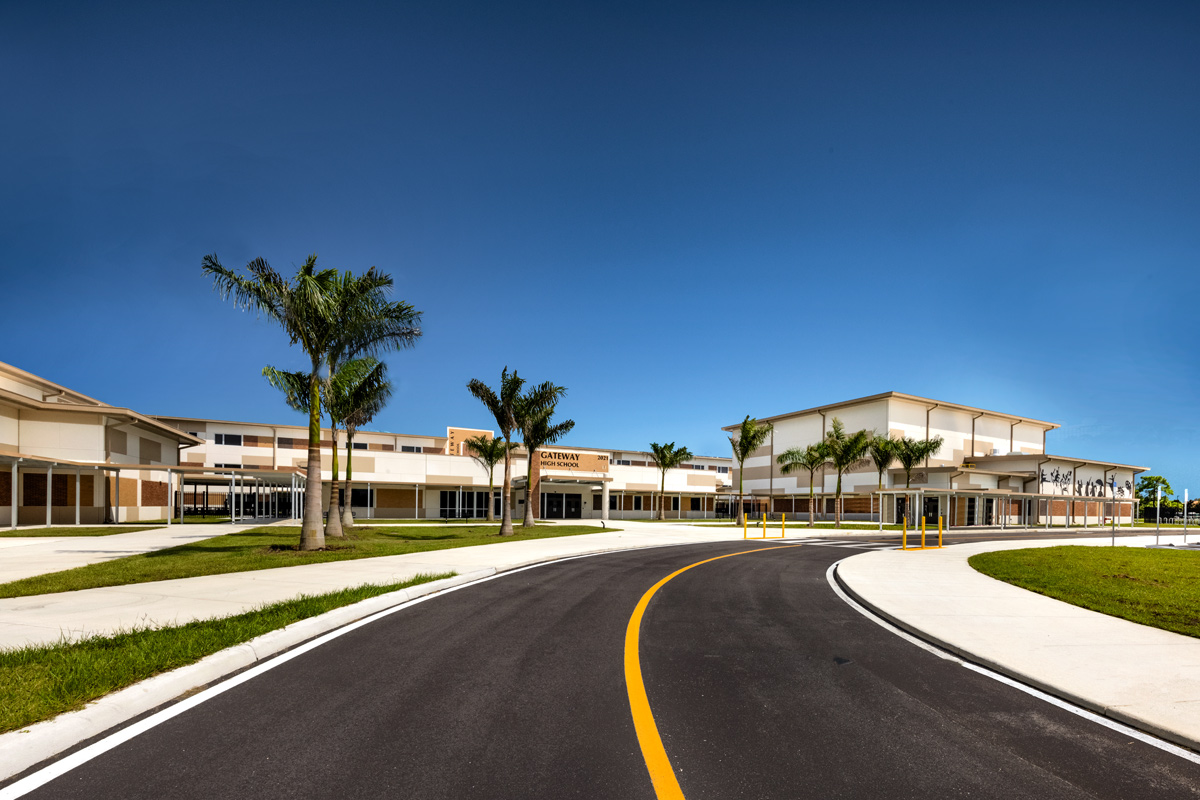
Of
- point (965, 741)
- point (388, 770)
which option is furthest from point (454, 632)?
point (965, 741)

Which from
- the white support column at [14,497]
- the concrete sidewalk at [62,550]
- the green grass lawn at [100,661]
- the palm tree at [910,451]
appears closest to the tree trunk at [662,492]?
the palm tree at [910,451]

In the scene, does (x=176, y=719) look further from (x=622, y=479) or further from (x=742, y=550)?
(x=622, y=479)

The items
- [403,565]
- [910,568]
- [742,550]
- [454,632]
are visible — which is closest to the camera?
[454,632]

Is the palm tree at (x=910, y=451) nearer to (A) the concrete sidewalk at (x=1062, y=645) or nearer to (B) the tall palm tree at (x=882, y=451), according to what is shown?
(B) the tall palm tree at (x=882, y=451)

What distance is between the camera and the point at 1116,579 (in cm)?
1433

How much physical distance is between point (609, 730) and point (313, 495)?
53.0 feet

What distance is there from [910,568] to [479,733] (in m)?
14.6

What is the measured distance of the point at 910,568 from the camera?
16344 millimetres

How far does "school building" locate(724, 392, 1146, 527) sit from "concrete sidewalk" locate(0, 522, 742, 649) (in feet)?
166

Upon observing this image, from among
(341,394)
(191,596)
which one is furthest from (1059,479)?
(191,596)

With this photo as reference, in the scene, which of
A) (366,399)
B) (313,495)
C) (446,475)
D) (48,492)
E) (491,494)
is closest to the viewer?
(313,495)

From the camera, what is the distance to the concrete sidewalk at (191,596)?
776 cm

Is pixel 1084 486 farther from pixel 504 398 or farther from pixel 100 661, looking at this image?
pixel 100 661

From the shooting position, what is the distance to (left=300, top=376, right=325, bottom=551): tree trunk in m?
18.3
